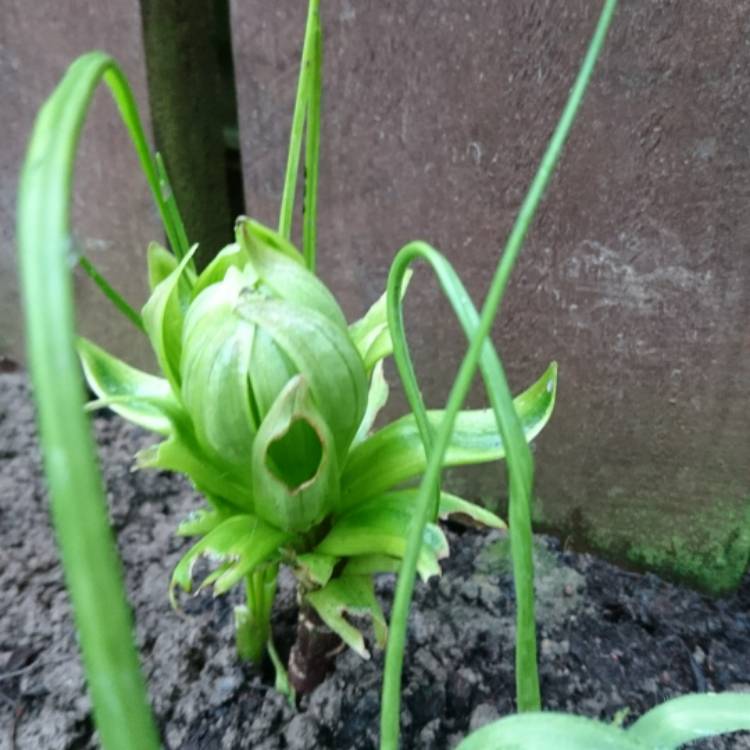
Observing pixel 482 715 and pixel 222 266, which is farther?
pixel 482 715

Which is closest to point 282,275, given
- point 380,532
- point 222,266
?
point 222,266

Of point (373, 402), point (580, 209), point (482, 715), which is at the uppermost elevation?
point (580, 209)

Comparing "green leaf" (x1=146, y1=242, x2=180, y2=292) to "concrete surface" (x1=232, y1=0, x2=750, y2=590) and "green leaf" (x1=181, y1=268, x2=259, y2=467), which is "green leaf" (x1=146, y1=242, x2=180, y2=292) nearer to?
"green leaf" (x1=181, y1=268, x2=259, y2=467)

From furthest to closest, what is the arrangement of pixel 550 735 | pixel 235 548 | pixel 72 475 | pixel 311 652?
pixel 311 652 < pixel 235 548 < pixel 550 735 < pixel 72 475

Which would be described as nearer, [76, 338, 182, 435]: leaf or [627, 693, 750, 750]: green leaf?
[627, 693, 750, 750]: green leaf

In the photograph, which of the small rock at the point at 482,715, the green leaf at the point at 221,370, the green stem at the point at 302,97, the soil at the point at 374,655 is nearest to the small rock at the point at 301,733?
the soil at the point at 374,655

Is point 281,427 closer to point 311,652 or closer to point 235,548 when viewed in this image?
point 235,548

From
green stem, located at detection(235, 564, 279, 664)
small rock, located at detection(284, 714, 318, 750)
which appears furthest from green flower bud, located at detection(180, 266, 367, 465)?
small rock, located at detection(284, 714, 318, 750)
